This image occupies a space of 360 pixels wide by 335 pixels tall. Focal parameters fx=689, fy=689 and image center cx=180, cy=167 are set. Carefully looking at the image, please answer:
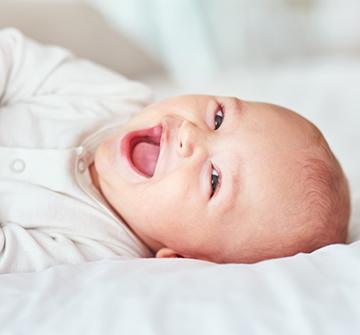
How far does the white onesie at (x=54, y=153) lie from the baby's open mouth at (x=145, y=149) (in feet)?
0.26

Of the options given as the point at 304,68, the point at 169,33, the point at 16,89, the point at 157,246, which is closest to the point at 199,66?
the point at 169,33

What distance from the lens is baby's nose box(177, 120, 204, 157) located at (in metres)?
0.98

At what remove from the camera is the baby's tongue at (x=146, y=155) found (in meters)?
1.08

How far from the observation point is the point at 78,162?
108 centimetres

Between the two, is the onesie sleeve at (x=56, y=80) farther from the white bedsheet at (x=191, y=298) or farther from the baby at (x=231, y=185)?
the white bedsheet at (x=191, y=298)

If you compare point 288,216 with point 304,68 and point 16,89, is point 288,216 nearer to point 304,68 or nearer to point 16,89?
point 16,89

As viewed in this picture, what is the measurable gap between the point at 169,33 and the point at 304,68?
0.35 m

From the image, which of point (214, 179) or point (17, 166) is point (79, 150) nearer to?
point (17, 166)

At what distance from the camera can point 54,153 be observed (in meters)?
1.05

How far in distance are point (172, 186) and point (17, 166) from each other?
238 millimetres

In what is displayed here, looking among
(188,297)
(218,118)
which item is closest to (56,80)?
(218,118)

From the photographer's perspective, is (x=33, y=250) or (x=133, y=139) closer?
(x=33, y=250)

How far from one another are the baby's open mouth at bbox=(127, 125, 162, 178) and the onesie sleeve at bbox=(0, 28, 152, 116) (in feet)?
0.53

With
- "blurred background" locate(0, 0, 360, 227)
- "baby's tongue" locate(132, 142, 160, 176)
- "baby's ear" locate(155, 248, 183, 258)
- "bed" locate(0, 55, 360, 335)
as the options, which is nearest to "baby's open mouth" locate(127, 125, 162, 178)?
"baby's tongue" locate(132, 142, 160, 176)
